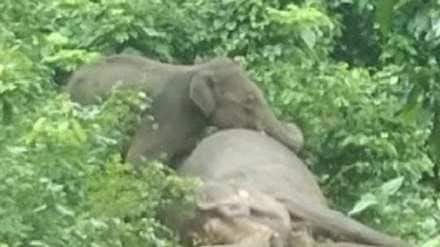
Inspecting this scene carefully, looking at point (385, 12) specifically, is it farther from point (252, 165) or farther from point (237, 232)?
point (252, 165)

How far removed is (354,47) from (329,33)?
0.91 meters

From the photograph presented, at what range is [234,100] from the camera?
24.1 ft

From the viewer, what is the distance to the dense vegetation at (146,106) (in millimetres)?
5560

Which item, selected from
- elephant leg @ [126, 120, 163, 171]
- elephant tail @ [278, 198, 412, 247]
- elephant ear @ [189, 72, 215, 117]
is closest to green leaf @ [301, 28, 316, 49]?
elephant ear @ [189, 72, 215, 117]

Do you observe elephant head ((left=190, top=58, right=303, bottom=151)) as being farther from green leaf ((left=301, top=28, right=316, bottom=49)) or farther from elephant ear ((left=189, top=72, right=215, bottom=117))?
green leaf ((left=301, top=28, right=316, bottom=49))

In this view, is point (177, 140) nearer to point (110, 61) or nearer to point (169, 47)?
point (110, 61)

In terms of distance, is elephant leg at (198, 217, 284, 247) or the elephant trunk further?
the elephant trunk

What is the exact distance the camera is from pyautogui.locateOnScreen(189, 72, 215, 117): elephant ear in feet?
23.8

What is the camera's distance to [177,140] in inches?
286

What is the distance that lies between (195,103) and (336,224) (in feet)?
3.04

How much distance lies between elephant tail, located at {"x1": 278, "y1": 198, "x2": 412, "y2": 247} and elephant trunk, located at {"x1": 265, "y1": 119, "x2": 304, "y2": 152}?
24.4 inches

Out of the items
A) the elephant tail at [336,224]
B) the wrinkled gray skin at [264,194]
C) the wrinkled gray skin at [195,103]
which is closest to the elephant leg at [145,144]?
the wrinkled gray skin at [195,103]

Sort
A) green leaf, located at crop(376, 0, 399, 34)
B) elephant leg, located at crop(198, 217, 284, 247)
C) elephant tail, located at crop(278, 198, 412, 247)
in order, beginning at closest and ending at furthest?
green leaf, located at crop(376, 0, 399, 34) → elephant leg, located at crop(198, 217, 284, 247) → elephant tail, located at crop(278, 198, 412, 247)

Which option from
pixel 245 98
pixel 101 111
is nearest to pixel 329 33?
pixel 245 98
